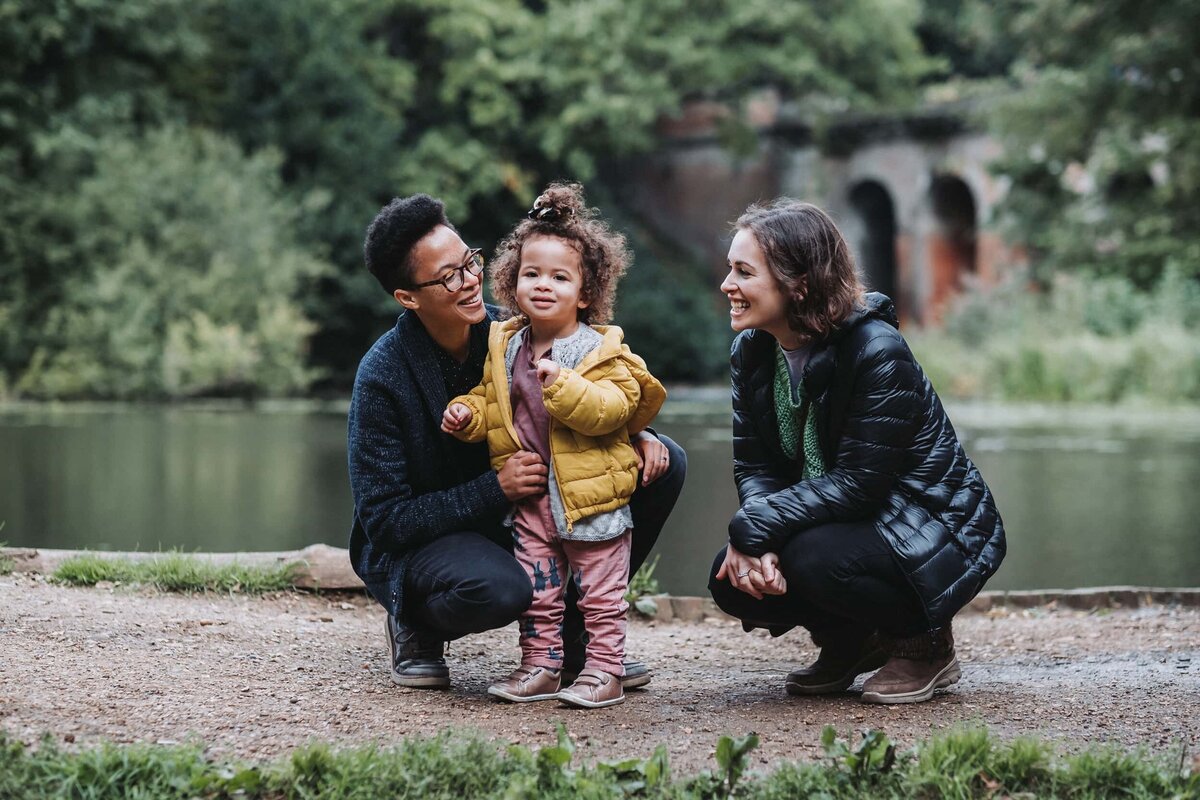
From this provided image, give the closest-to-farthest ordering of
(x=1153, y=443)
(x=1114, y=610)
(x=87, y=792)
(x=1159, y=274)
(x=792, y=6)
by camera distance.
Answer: (x=87, y=792), (x=1114, y=610), (x=1153, y=443), (x=1159, y=274), (x=792, y=6)

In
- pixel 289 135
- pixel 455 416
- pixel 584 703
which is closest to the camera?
pixel 584 703

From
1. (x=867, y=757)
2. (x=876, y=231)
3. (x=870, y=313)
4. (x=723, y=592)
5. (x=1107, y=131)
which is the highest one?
(x=1107, y=131)

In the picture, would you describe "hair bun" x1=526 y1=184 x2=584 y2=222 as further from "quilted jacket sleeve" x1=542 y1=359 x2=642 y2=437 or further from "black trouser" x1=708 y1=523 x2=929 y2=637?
"black trouser" x1=708 y1=523 x2=929 y2=637

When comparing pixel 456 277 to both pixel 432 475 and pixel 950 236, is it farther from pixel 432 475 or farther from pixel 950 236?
pixel 950 236

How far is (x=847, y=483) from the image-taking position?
3.57 meters

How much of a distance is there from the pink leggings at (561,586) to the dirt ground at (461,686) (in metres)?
0.15

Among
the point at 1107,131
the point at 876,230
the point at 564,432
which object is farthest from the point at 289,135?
the point at 564,432

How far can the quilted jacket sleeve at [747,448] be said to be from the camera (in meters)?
3.82

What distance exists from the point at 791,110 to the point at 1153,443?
1720 centimetres

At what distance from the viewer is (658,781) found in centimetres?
284

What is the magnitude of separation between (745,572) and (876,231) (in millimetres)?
30028

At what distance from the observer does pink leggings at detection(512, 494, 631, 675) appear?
364 cm

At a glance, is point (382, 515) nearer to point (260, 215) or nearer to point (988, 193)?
point (260, 215)

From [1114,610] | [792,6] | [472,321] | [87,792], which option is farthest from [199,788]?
[792,6]
